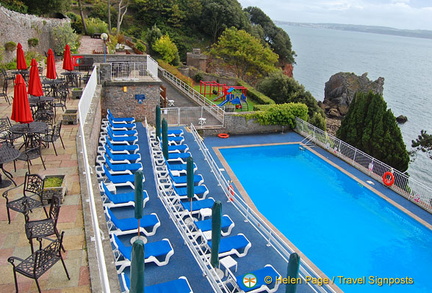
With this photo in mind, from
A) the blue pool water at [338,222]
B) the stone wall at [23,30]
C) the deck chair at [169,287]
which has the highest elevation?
the stone wall at [23,30]

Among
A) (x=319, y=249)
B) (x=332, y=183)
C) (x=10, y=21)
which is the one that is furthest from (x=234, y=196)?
(x=10, y=21)

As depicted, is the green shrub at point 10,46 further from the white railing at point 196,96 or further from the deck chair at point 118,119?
the white railing at point 196,96

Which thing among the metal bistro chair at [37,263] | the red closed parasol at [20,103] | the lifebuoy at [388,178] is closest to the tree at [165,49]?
the lifebuoy at [388,178]

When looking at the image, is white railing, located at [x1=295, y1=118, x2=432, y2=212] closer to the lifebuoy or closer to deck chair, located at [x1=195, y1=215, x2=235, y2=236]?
the lifebuoy

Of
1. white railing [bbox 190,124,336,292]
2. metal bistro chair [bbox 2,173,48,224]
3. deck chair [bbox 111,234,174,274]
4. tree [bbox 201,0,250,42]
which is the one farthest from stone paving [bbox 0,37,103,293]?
tree [bbox 201,0,250,42]

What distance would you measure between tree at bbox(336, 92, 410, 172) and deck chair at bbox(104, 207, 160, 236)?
48.3 ft

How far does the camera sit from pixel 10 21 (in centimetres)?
2027

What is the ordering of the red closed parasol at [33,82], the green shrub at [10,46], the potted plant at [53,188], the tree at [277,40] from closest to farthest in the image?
1. the potted plant at [53,188]
2. the red closed parasol at [33,82]
3. the green shrub at [10,46]
4. the tree at [277,40]

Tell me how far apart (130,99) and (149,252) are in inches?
472

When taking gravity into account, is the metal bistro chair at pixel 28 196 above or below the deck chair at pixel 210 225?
above

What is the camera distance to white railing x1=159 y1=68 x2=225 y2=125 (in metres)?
21.7

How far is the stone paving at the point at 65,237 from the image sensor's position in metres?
4.98

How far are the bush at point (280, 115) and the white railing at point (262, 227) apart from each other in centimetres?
533

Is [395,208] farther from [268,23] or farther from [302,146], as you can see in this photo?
[268,23]
